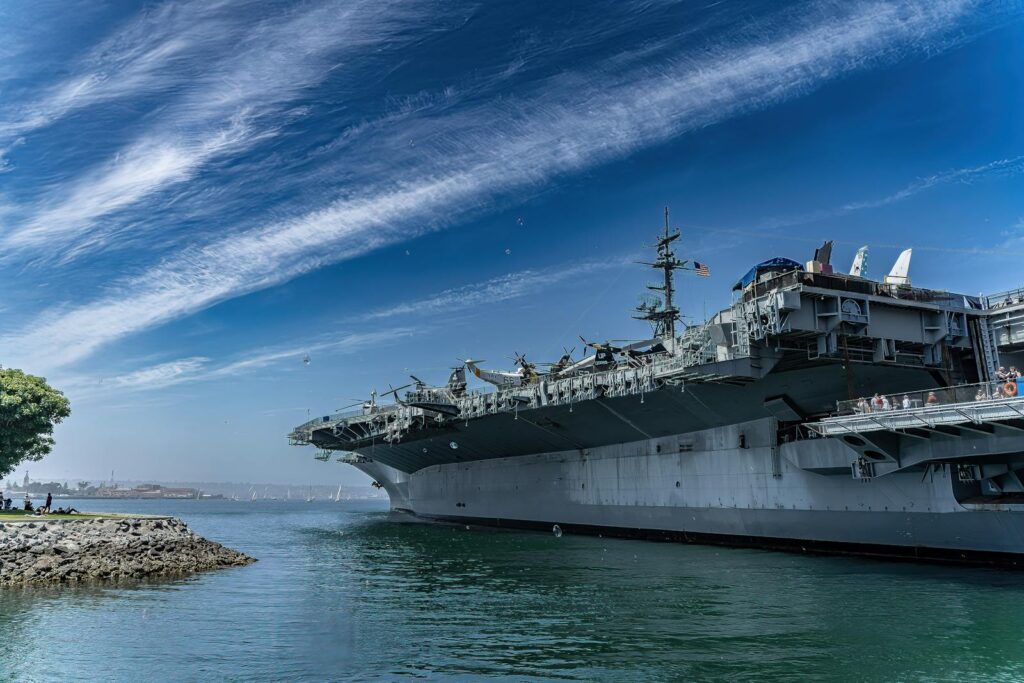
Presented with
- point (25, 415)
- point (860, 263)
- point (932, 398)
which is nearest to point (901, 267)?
point (860, 263)

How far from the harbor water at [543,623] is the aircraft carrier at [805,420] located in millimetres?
1808

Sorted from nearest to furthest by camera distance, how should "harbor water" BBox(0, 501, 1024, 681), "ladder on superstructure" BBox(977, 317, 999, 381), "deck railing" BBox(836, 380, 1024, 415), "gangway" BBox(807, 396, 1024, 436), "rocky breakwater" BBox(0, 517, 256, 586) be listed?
1. "harbor water" BBox(0, 501, 1024, 681)
2. "gangway" BBox(807, 396, 1024, 436)
3. "deck railing" BBox(836, 380, 1024, 415)
4. "rocky breakwater" BBox(0, 517, 256, 586)
5. "ladder on superstructure" BBox(977, 317, 999, 381)

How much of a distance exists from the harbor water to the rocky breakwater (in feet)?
4.47

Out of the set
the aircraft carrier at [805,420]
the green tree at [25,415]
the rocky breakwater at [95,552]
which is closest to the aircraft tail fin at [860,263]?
the aircraft carrier at [805,420]

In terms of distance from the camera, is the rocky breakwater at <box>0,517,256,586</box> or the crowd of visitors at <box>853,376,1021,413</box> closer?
the crowd of visitors at <box>853,376,1021,413</box>

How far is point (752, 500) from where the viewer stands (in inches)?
993

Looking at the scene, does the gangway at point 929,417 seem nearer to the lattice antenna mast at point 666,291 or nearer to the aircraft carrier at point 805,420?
the aircraft carrier at point 805,420

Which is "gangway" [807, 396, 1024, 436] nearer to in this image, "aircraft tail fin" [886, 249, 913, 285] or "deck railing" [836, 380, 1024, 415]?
"deck railing" [836, 380, 1024, 415]

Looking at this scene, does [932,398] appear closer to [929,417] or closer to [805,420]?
[929,417]

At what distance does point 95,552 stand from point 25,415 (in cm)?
1194

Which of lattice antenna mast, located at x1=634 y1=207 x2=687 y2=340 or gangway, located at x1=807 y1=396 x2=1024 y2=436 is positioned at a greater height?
lattice antenna mast, located at x1=634 y1=207 x2=687 y2=340

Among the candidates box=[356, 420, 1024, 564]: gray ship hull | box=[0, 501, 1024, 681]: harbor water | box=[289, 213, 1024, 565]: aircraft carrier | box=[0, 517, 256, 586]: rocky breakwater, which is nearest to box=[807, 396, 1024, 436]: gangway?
box=[289, 213, 1024, 565]: aircraft carrier

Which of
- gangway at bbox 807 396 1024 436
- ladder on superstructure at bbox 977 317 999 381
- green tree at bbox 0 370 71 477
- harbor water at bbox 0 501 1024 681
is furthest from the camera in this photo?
green tree at bbox 0 370 71 477

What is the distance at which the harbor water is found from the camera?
1026 centimetres
